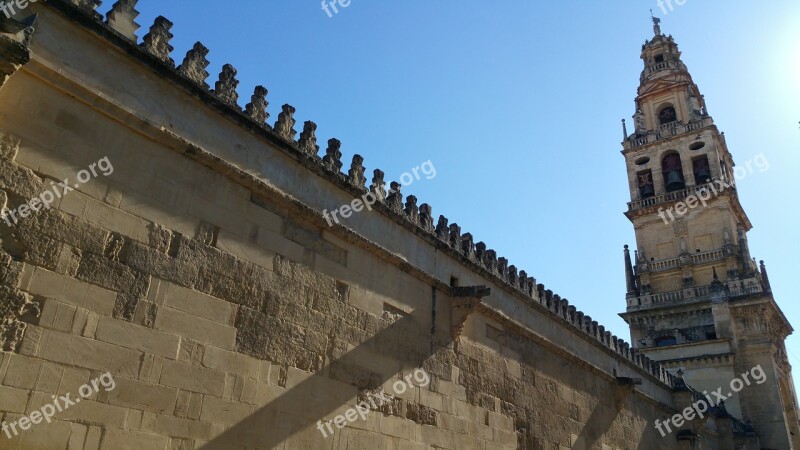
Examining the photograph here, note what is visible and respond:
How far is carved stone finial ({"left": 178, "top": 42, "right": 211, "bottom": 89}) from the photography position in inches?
261

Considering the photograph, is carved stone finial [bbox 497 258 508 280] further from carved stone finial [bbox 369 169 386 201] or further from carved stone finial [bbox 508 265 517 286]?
carved stone finial [bbox 369 169 386 201]

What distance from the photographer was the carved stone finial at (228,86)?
6953mm

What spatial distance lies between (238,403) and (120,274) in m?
1.69

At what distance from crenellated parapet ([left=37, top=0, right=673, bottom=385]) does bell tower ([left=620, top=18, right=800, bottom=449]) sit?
1303 centimetres

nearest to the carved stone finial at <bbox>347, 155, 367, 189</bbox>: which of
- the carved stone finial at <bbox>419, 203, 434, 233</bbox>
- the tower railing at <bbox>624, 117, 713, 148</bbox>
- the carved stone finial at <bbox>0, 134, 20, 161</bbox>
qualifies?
the carved stone finial at <bbox>419, 203, 434, 233</bbox>

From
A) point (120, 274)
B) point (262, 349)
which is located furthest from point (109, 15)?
point (262, 349)

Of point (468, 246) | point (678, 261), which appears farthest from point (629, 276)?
point (468, 246)

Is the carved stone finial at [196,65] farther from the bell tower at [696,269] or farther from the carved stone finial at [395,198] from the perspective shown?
the bell tower at [696,269]

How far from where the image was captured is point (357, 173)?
8.52 metres

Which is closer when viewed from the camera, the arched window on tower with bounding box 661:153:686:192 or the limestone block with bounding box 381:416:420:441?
the limestone block with bounding box 381:416:420:441

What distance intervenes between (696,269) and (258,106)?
23.4m

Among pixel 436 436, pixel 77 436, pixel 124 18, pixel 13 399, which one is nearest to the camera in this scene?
pixel 13 399

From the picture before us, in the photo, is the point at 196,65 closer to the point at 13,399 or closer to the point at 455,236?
the point at 13,399

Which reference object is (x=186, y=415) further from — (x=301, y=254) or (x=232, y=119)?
(x=232, y=119)
